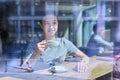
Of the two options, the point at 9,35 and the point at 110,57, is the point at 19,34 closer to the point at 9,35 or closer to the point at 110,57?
the point at 9,35

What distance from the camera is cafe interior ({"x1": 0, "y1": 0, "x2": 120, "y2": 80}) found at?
6.42 ft

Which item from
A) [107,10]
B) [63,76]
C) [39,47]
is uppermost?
[107,10]

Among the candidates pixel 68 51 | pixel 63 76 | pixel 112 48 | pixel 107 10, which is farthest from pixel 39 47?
pixel 107 10

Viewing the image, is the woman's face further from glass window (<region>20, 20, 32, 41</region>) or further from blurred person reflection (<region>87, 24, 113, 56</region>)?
glass window (<region>20, 20, 32, 41</region>)

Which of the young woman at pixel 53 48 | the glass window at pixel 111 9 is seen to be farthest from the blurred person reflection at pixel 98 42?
the young woman at pixel 53 48

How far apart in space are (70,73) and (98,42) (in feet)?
2.44

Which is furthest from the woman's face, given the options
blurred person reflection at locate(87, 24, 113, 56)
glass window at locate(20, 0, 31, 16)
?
glass window at locate(20, 0, 31, 16)

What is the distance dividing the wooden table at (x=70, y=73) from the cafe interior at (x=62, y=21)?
23cm

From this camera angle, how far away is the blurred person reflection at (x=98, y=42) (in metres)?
2.02

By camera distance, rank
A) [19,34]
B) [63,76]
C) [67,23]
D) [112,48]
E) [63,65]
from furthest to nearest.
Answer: [19,34], [67,23], [112,48], [63,65], [63,76]

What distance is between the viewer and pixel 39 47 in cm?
164

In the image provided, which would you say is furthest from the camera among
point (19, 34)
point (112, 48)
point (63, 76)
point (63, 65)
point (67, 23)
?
point (19, 34)

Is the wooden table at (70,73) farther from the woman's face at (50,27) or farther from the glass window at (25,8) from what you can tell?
the glass window at (25,8)

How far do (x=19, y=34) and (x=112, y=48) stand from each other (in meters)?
0.95
